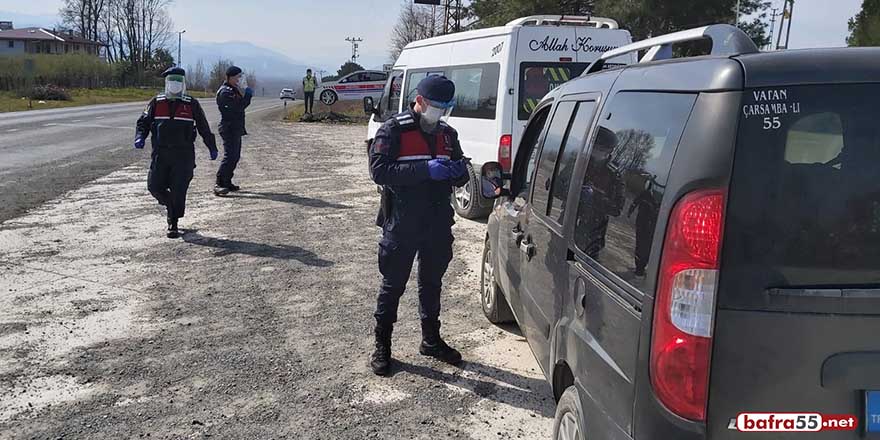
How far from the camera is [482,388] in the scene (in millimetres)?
4234

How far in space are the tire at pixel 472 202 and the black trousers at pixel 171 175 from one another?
3.45 metres

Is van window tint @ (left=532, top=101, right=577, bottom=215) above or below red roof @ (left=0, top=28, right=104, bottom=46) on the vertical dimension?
below

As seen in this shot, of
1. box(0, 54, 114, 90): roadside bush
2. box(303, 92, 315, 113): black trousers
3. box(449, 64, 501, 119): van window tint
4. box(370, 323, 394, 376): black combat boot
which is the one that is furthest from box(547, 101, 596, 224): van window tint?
box(0, 54, 114, 90): roadside bush

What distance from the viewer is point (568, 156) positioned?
3.13 m

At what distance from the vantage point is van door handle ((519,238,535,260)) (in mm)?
3598

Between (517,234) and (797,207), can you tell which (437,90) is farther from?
(797,207)

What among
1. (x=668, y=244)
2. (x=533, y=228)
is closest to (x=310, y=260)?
(x=533, y=228)

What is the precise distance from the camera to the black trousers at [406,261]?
426 centimetres

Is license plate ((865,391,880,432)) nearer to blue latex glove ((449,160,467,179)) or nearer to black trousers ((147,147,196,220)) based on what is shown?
blue latex glove ((449,160,467,179))

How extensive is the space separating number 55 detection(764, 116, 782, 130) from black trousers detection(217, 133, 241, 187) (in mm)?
9937

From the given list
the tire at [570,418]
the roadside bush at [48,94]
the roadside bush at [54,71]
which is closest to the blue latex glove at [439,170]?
the tire at [570,418]

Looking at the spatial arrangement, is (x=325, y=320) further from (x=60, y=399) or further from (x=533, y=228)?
(x=533, y=228)

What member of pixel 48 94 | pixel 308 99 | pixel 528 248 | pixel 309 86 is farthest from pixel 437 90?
pixel 48 94

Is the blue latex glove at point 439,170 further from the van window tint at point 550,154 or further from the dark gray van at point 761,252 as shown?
the dark gray van at point 761,252
